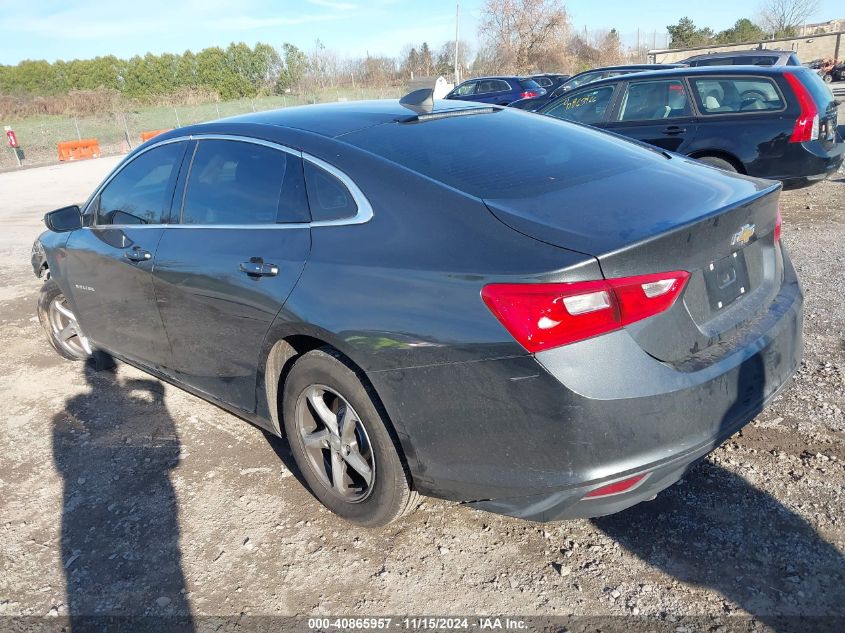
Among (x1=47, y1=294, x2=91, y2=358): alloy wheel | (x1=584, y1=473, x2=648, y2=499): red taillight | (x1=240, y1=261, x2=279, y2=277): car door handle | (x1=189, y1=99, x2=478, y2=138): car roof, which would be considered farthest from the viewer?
(x1=47, y1=294, x2=91, y2=358): alloy wheel

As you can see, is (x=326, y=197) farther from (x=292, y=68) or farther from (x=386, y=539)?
(x=292, y=68)

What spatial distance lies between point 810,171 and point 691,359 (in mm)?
5976

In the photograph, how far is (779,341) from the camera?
99.7 inches

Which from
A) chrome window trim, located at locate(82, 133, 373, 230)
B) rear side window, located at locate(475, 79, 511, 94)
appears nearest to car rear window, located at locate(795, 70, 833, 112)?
Answer: chrome window trim, located at locate(82, 133, 373, 230)

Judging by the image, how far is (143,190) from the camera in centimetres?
376

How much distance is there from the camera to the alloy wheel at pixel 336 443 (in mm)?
2684

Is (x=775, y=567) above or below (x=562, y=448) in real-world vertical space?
below

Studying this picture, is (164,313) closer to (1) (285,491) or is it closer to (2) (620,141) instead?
(1) (285,491)

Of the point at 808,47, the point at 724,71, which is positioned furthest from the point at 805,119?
the point at 808,47

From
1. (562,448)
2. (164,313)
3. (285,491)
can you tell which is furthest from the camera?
(164,313)

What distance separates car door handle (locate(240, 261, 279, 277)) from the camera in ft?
9.01

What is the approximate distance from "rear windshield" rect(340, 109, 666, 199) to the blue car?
55.5ft

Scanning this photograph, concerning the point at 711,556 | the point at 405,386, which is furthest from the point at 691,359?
the point at 405,386

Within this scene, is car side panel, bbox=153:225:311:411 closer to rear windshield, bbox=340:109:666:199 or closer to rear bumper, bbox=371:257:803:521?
rear windshield, bbox=340:109:666:199
